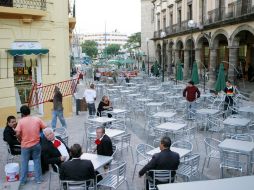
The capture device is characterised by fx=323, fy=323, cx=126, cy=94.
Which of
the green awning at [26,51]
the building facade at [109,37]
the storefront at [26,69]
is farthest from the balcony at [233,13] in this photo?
the building facade at [109,37]

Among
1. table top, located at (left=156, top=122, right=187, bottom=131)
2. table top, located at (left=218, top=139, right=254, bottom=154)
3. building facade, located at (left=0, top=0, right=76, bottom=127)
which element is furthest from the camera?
building facade, located at (left=0, top=0, right=76, bottom=127)

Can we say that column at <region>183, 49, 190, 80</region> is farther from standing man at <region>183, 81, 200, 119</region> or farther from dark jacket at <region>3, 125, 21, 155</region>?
dark jacket at <region>3, 125, 21, 155</region>

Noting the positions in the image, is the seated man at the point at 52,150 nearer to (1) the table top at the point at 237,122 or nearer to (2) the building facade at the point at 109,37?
(1) the table top at the point at 237,122

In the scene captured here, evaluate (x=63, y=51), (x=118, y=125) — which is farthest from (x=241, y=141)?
(x=63, y=51)

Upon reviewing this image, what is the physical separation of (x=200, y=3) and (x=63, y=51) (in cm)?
1874

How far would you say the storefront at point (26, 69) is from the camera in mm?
12672

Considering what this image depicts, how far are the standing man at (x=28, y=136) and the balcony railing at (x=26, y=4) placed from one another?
292 inches

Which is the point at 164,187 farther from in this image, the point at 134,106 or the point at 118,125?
the point at 134,106

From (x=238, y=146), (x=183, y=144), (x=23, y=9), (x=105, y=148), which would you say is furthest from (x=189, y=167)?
(x=23, y=9)

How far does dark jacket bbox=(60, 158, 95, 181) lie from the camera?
526cm

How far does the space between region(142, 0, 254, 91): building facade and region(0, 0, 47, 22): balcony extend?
10900 mm

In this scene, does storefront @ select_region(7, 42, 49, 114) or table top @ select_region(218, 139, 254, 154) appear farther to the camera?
storefront @ select_region(7, 42, 49, 114)

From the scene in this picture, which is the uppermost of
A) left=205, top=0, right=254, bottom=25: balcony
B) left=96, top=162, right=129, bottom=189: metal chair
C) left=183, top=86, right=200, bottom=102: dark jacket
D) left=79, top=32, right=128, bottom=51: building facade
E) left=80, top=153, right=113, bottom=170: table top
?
left=79, top=32, right=128, bottom=51: building facade

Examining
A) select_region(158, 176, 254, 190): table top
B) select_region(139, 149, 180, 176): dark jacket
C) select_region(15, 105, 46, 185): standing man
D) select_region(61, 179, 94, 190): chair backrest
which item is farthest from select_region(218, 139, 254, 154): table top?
select_region(15, 105, 46, 185): standing man
